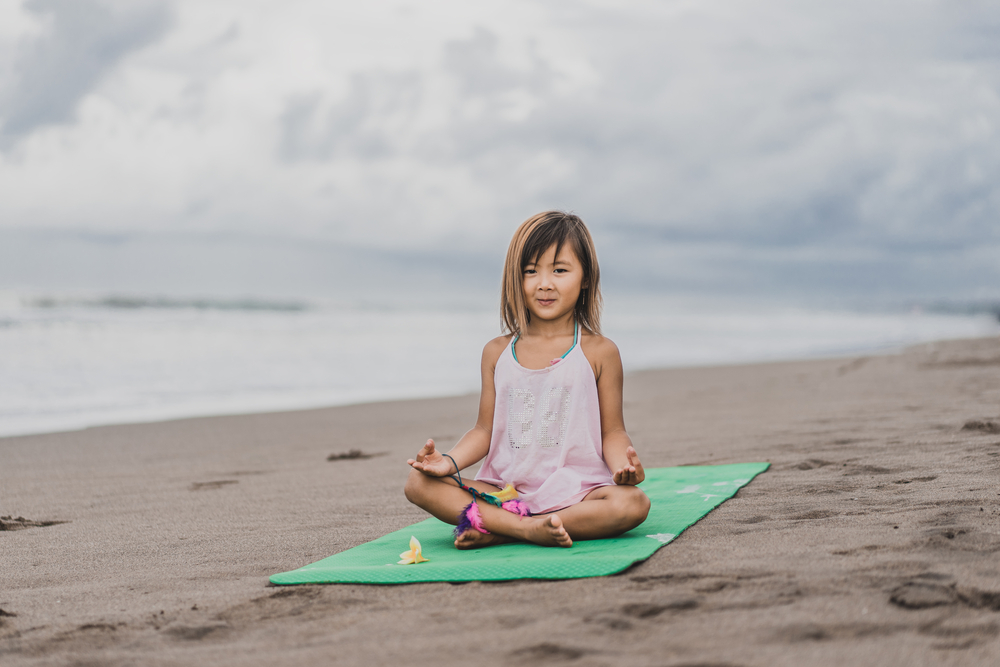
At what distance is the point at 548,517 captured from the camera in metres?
2.71

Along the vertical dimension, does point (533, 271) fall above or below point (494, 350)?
above

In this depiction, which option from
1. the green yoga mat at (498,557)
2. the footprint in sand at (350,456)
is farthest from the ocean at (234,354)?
the green yoga mat at (498,557)

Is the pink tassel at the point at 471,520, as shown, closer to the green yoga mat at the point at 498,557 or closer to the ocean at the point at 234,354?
the green yoga mat at the point at 498,557

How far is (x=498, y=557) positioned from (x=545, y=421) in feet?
1.81

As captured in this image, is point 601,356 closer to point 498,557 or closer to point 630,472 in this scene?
point 630,472

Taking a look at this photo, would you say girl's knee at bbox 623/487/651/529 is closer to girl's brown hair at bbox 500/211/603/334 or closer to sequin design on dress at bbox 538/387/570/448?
sequin design on dress at bbox 538/387/570/448

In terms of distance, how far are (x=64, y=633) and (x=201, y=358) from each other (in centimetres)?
1136

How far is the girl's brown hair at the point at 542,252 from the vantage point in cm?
310

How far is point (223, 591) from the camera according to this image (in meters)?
2.59

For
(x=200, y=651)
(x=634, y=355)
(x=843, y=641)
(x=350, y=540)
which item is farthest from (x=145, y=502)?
(x=634, y=355)

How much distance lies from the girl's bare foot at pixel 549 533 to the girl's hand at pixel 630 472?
25 centimetres

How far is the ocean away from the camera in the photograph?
29.2ft

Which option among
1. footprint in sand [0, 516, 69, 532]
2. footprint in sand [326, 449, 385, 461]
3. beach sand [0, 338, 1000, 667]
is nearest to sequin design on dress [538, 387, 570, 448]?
beach sand [0, 338, 1000, 667]

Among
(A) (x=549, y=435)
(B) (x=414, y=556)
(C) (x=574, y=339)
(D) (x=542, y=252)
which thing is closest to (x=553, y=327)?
(C) (x=574, y=339)
